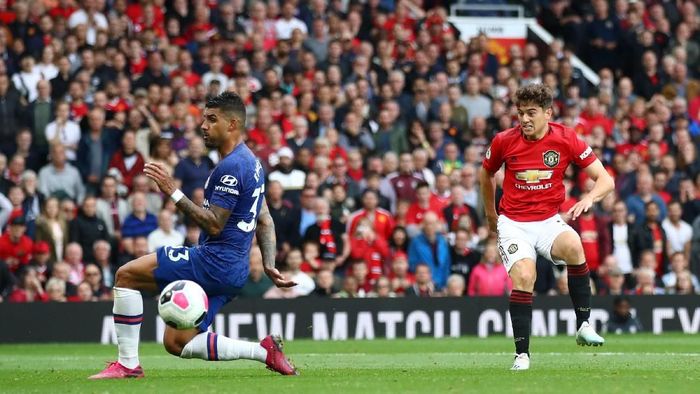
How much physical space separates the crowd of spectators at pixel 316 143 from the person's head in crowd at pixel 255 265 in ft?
0.14

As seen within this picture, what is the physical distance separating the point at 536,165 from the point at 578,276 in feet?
3.37

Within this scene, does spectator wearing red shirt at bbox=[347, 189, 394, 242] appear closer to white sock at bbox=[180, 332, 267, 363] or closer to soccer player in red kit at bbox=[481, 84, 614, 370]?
soccer player in red kit at bbox=[481, 84, 614, 370]

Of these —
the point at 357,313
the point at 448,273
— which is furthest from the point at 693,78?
the point at 357,313

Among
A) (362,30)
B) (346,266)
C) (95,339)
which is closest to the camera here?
(95,339)

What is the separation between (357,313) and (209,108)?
8875mm

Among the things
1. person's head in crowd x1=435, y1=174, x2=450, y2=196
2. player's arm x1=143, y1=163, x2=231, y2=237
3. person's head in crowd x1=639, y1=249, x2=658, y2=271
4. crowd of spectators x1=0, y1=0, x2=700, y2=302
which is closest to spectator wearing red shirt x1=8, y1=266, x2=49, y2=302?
crowd of spectators x1=0, y1=0, x2=700, y2=302

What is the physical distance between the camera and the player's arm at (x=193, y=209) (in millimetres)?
10438

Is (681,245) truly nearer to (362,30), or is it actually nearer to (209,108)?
(362,30)

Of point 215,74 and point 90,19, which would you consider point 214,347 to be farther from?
point 90,19

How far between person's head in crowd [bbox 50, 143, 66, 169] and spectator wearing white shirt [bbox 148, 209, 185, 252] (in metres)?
1.60

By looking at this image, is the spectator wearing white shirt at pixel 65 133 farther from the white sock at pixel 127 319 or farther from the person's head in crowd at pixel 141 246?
the white sock at pixel 127 319

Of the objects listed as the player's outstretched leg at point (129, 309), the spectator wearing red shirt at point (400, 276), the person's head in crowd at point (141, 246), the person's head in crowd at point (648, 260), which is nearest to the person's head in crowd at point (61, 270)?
the person's head in crowd at point (141, 246)

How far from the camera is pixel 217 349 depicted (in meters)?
10.9

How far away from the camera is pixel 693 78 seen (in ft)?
88.5
